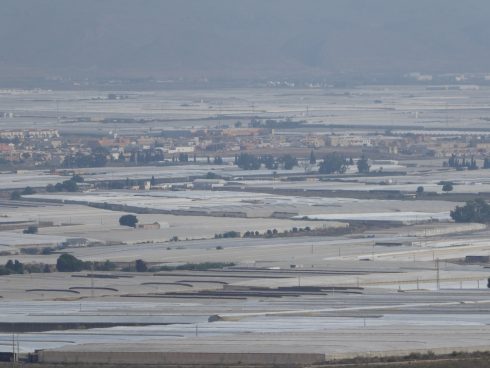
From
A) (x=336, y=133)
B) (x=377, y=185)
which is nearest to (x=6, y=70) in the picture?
(x=336, y=133)

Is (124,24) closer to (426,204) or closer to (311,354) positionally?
(426,204)

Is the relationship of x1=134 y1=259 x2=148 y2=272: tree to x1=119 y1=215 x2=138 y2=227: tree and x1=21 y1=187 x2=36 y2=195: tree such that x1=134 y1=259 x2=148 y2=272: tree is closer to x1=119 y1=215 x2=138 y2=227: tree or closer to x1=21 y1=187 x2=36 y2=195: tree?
x1=119 y1=215 x2=138 y2=227: tree

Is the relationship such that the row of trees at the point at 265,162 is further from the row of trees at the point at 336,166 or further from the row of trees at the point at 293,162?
the row of trees at the point at 336,166

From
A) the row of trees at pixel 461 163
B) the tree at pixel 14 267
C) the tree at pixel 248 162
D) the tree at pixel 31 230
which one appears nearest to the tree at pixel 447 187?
the row of trees at pixel 461 163

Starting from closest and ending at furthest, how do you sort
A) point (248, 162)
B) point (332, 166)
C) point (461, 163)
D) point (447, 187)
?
point (447, 187) < point (332, 166) < point (461, 163) < point (248, 162)

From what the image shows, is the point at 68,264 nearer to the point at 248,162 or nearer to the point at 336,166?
the point at 336,166

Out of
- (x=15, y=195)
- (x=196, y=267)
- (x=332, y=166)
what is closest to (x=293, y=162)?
(x=332, y=166)
